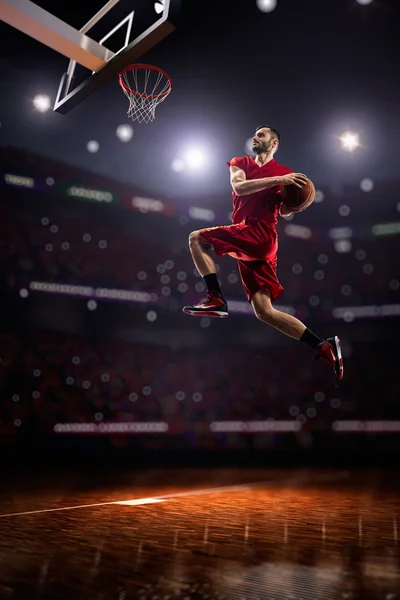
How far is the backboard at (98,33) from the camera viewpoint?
166 inches

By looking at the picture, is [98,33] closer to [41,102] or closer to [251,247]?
[251,247]

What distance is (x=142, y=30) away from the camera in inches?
182

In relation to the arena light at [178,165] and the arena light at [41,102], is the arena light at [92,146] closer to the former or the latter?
the arena light at [41,102]

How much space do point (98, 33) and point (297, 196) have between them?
2843 mm

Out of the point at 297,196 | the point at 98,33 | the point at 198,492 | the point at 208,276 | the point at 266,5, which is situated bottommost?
the point at 198,492

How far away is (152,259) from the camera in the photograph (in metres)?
12.5

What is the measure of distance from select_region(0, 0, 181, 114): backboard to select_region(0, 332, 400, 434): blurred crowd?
6.11 m

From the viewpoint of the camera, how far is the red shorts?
3709 millimetres

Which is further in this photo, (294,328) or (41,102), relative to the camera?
(41,102)

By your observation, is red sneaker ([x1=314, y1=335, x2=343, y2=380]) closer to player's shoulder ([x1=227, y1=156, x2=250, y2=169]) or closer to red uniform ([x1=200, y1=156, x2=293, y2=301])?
red uniform ([x1=200, y1=156, x2=293, y2=301])

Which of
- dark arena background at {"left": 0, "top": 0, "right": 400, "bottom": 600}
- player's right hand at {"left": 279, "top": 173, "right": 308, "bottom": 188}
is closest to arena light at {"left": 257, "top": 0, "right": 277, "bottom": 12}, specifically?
dark arena background at {"left": 0, "top": 0, "right": 400, "bottom": 600}

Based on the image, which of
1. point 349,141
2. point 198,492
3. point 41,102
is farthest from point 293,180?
point 349,141

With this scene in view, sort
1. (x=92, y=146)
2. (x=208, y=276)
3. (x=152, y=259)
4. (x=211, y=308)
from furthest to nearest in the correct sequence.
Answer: (x=152, y=259) < (x=92, y=146) < (x=208, y=276) < (x=211, y=308)

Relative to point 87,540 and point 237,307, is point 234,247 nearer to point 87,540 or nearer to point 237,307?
point 87,540
